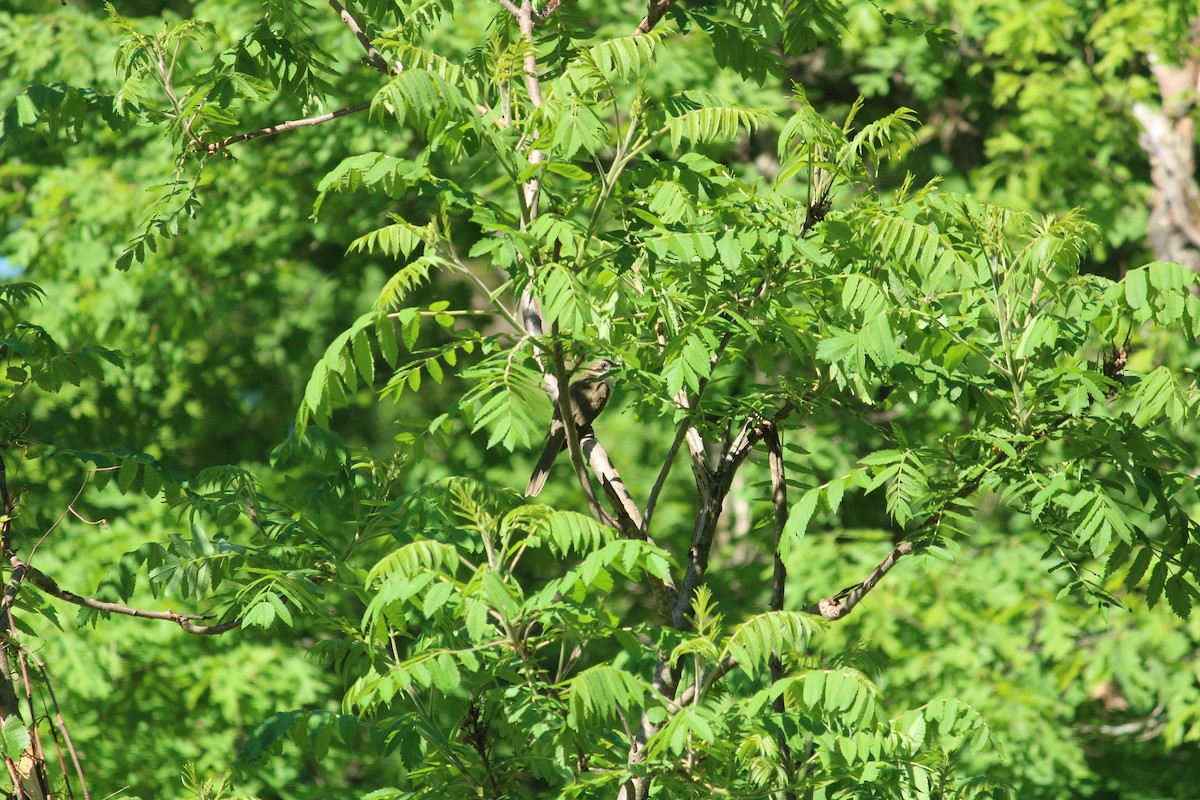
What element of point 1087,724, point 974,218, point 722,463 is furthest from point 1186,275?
point 1087,724

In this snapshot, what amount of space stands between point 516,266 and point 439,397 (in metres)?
9.12

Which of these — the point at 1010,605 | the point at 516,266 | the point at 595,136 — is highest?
the point at 595,136

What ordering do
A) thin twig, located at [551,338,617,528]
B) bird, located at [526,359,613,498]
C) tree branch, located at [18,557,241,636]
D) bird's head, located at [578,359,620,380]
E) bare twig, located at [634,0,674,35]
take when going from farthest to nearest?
bare twig, located at [634,0,674,35] → bird, located at [526,359,613,498] → bird's head, located at [578,359,620,380] → tree branch, located at [18,557,241,636] → thin twig, located at [551,338,617,528]

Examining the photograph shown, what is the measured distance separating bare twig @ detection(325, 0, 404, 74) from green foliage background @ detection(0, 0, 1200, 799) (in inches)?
3.7

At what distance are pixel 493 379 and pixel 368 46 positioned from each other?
1310mm

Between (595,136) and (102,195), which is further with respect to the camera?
(102,195)

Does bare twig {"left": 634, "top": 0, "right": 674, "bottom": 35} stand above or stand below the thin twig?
above

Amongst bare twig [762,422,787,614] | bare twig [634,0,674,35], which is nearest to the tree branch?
bare twig [762,422,787,614]

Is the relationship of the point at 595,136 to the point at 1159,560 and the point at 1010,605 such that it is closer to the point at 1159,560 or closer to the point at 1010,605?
the point at 1159,560

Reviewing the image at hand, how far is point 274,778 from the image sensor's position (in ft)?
22.9

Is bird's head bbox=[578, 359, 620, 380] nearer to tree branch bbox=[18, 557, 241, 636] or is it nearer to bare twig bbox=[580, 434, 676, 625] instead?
bare twig bbox=[580, 434, 676, 625]

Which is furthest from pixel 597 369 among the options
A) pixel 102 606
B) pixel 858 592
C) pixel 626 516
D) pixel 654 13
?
pixel 102 606

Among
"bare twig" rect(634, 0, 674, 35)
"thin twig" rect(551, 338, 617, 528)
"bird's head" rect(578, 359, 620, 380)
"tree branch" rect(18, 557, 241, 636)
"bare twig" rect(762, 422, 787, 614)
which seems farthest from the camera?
"bare twig" rect(634, 0, 674, 35)

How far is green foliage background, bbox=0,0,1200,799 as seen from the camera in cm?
275
